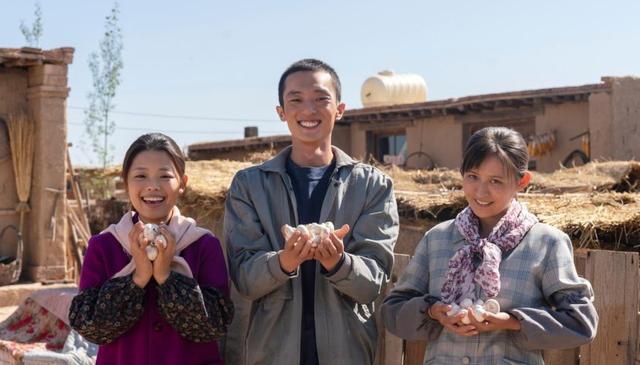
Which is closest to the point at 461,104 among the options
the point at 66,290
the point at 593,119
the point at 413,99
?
the point at 593,119

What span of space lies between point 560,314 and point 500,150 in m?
0.58

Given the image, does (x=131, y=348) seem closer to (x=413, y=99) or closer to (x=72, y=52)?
(x=72, y=52)

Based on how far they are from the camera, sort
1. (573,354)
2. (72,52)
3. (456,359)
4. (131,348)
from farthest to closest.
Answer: (72,52), (573,354), (131,348), (456,359)

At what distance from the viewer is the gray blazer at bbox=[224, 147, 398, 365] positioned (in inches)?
123

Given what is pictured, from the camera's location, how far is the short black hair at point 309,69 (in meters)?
3.36

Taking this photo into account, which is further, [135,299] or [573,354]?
[573,354]

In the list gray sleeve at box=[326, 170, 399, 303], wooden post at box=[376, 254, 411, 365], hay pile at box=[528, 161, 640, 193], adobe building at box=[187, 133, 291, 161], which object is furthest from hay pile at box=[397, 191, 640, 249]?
adobe building at box=[187, 133, 291, 161]

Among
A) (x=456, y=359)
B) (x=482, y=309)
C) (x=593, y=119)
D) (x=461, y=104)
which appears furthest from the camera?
(x=461, y=104)

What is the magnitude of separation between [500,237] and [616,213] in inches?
71.0

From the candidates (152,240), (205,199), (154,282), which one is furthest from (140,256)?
(205,199)

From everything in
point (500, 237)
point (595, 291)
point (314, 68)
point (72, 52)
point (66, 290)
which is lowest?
point (66, 290)

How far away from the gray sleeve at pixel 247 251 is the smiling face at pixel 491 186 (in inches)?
27.7

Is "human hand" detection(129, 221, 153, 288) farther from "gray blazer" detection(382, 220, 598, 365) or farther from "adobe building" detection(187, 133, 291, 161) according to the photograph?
"adobe building" detection(187, 133, 291, 161)

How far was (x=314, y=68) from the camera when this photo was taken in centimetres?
335
